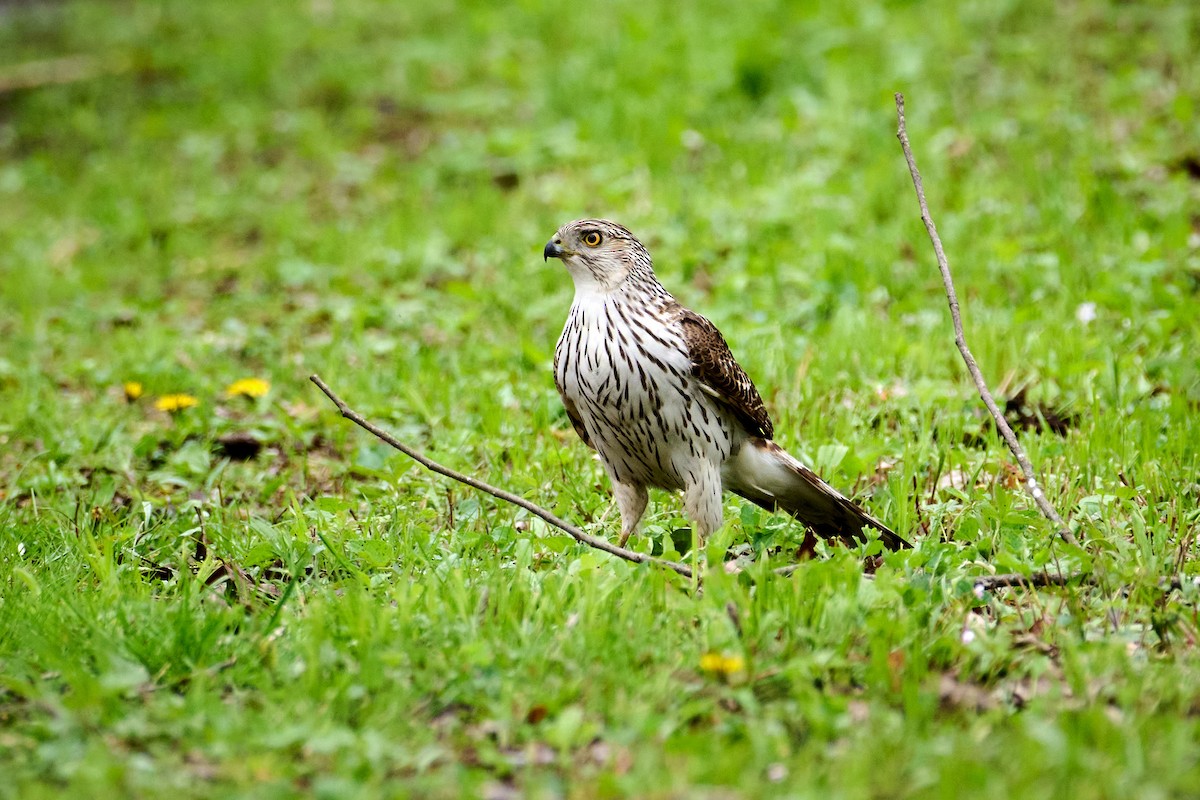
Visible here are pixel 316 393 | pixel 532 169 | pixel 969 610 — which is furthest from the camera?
pixel 532 169

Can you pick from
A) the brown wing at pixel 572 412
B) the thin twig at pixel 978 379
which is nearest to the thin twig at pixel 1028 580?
the thin twig at pixel 978 379

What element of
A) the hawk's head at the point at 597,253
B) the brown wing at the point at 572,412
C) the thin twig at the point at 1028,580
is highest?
the hawk's head at the point at 597,253

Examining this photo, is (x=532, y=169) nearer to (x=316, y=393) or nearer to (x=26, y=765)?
(x=316, y=393)

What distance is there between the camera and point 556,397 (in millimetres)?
6008

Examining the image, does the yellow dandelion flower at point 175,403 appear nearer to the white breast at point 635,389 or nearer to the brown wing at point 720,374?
the white breast at point 635,389

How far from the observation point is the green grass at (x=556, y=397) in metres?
3.15

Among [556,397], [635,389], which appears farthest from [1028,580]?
[556,397]

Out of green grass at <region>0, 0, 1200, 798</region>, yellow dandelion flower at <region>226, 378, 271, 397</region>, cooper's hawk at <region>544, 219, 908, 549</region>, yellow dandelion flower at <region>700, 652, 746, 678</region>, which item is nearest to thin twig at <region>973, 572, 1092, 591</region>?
green grass at <region>0, 0, 1200, 798</region>

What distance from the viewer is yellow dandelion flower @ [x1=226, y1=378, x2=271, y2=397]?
6.23 meters

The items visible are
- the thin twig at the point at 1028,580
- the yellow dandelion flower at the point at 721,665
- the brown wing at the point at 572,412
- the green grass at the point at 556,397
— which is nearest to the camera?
the green grass at the point at 556,397

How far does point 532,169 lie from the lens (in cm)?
966

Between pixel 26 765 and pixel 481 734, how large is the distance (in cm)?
112

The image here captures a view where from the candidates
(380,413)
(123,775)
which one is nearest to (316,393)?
(380,413)

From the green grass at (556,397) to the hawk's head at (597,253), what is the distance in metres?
0.96
